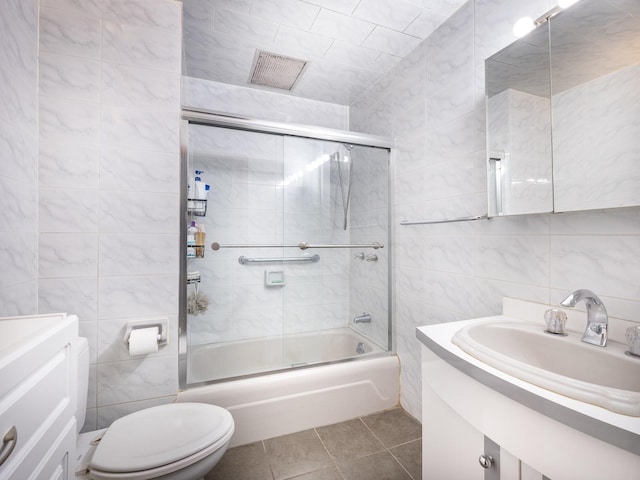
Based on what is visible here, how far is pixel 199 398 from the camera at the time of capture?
1499mm

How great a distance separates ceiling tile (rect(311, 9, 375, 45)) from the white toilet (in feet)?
6.59

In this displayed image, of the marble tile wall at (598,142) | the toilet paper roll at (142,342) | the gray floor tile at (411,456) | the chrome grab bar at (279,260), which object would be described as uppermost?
the marble tile wall at (598,142)

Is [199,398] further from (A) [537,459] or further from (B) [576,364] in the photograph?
(B) [576,364]

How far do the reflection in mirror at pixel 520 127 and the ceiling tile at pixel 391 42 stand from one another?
2.18 ft

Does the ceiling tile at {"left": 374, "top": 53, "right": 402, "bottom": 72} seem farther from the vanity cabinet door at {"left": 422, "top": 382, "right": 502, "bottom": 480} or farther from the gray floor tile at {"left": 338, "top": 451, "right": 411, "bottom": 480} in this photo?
the gray floor tile at {"left": 338, "top": 451, "right": 411, "bottom": 480}

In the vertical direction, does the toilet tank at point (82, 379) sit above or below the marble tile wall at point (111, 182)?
below

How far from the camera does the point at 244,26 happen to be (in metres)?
1.68

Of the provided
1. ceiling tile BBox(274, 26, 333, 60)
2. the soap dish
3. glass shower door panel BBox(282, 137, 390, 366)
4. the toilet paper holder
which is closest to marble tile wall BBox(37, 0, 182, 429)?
the toilet paper holder

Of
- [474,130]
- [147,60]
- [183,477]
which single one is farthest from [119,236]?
[474,130]

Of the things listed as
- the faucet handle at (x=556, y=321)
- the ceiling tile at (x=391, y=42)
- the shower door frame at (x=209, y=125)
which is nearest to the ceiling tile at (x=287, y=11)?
the ceiling tile at (x=391, y=42)

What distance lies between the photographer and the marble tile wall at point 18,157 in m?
1.08

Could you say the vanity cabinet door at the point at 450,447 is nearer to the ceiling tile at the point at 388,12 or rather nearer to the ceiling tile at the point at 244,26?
the ceiling tile at the point at 388,12

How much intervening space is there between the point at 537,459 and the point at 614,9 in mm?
1336

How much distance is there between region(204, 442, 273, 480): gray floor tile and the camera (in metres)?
1.39
